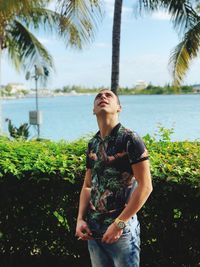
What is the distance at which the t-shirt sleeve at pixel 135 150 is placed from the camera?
2369 millimetres

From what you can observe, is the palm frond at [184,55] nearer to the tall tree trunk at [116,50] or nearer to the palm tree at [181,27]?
the palm tree at [181,27]

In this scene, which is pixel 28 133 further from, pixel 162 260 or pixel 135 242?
pixel 135 242

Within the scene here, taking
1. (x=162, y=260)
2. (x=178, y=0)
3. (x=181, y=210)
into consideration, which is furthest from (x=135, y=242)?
(x=178, y=0)

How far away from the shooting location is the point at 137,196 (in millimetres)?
2348

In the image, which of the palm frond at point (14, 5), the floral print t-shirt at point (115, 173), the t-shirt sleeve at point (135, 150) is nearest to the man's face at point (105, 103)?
the floral print t-shirt at point (115, 173)

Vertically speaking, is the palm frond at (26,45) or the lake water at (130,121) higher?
the palm frond at (26,45)

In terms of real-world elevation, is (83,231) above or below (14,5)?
below

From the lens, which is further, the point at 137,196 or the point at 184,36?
the point at 184,36

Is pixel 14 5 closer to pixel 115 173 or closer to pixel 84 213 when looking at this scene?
pixel 84 213

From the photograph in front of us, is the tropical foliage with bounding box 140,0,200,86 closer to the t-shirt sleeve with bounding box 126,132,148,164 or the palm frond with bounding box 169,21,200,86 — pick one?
the palm frond with bounding box 169,21,200,86

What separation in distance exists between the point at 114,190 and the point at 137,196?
16 cm

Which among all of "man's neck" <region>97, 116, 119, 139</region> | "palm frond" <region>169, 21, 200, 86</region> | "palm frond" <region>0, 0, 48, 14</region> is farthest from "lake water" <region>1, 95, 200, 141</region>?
"palm frond" <region>0, 0, 48, 14</region>

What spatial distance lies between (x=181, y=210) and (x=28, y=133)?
1380 centimetres

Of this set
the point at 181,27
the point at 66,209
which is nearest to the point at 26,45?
the point at 181,27
